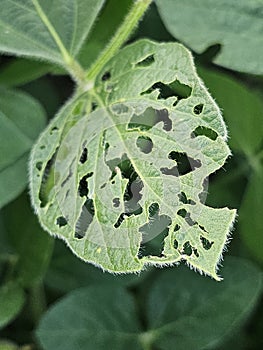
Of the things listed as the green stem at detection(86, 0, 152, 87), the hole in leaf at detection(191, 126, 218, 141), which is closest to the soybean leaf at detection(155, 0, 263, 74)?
the green stem at detection(86, 0, 152, 87)

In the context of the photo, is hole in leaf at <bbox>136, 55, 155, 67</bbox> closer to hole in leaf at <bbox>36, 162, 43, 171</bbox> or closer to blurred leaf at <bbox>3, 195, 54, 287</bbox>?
hole in leaf at <bbox>36, 162, 43, 171</bbox>

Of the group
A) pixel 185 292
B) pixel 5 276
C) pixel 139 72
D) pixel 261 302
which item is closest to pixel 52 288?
pixel 5 276

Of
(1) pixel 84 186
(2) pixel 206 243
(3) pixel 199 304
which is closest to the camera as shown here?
(2) pixel 206 243

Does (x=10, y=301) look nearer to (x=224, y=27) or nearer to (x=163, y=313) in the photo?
(x=163, y=313)

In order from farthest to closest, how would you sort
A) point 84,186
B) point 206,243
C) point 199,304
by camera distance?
point 199,304 < point 84,186 < point 206,243

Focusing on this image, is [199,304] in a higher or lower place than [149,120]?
lower

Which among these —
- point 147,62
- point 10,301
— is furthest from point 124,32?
point 10,301

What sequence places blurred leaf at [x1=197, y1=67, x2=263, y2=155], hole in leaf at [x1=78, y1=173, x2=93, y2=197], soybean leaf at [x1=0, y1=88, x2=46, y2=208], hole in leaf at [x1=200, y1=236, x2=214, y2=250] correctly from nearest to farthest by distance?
1. hole in leaf at [x1=200, y1=236, x2=214, y2=250]
2. hole in leaf at [x1=78, y1=173, x2=93, y2=197]
3. soybean leaf at [x1=0, y1=88, x2=46, y2=208]
4. blurred leaf at [x1=197, y1=67, x2=263, y2=155]

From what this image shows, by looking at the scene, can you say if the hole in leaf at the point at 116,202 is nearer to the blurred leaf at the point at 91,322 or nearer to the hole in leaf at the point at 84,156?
the hole in leaf at the point at 84,156
